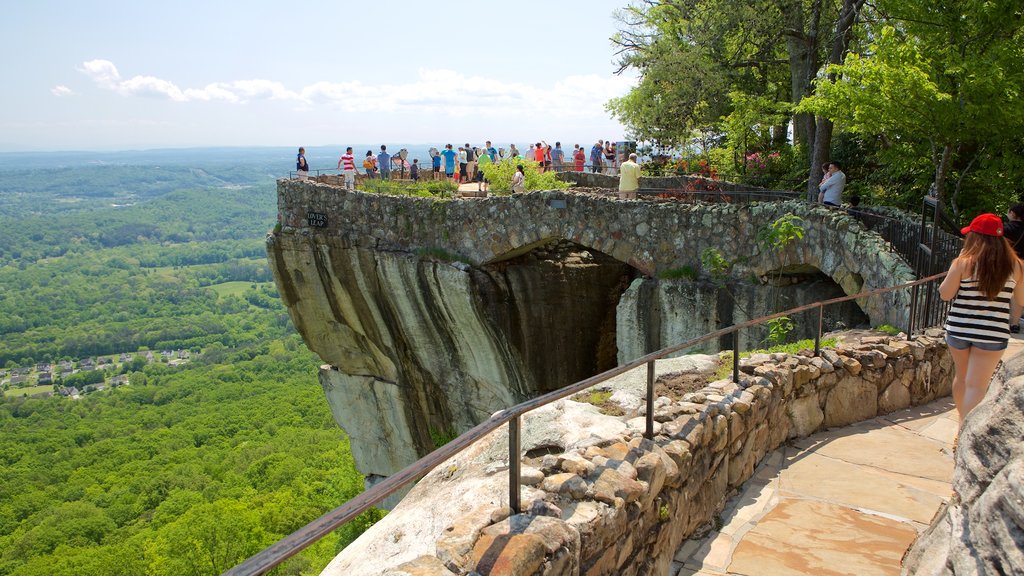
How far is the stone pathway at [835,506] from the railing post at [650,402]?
2.69ft

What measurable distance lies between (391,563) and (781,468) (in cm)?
376

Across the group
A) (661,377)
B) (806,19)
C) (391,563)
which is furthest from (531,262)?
(391,563)

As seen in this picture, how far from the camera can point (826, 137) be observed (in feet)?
50.4

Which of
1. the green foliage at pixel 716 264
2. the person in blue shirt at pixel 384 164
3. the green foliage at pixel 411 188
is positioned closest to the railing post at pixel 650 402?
the green foliage at pixel 716 264

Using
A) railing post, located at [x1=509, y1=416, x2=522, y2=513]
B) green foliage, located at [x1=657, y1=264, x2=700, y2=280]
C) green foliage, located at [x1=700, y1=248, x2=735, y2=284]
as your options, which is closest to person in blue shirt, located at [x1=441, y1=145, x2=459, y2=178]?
green foliage, located at [x1=657, y1=264, x2=700, y2=280]

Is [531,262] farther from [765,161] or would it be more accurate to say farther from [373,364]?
[765,161]

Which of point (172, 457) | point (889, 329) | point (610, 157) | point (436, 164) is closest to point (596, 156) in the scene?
point (610, 157)

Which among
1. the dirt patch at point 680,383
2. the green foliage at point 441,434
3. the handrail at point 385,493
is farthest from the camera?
the green foliage at point 441,434

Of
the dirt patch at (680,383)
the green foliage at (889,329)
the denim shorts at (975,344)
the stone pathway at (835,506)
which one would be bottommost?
the stone pathway at (835,506)

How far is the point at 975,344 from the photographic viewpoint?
5176 mm

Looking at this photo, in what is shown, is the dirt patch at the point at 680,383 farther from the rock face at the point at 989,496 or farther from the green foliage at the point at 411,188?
the green foliage at the point at 411,188

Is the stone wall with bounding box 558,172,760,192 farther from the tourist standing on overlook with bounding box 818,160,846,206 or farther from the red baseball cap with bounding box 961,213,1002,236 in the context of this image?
the red baseball cap with bounding box 961,213,1002,236

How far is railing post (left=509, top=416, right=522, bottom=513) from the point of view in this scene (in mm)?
3412

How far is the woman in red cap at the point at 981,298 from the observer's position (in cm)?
498
